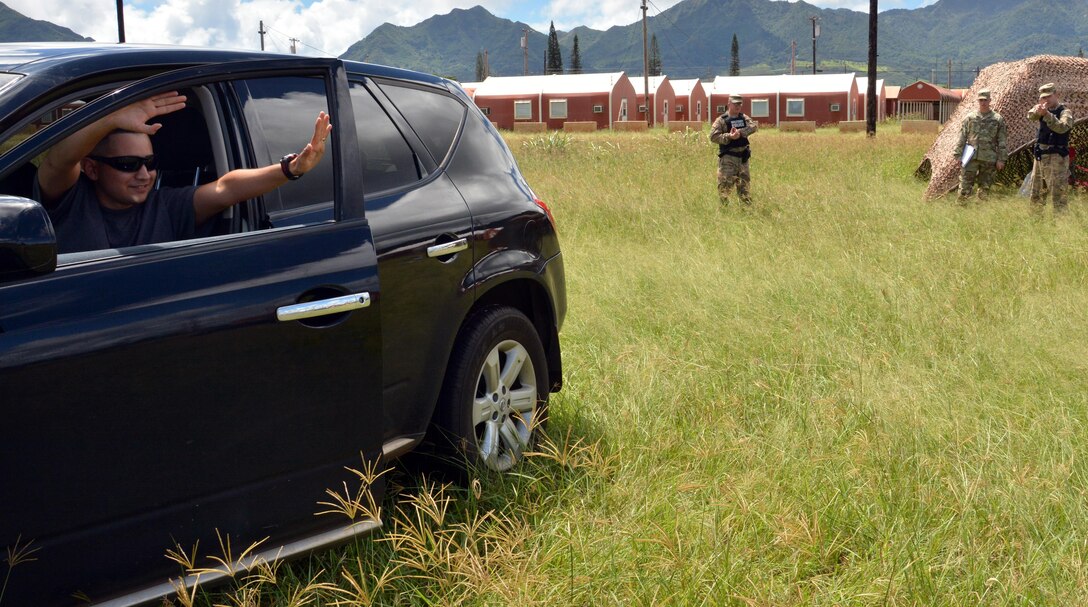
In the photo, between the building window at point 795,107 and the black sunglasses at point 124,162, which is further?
the building window at point 795,107

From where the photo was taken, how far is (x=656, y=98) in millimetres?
68750

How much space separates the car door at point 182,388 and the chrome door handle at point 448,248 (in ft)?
1.80

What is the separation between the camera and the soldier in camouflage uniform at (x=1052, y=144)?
12789mm

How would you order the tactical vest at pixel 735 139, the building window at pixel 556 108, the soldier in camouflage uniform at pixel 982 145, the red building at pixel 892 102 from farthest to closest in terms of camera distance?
the red building at pixel 892 102 < the building window at pixel 556 108 < the tactical vest at pixel 735 139 < the soldier in camouflage uniform at pixel 982 145

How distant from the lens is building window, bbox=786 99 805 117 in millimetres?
67188

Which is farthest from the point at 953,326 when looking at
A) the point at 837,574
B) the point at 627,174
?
the point at 627,174

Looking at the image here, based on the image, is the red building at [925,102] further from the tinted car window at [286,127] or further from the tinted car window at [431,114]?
the tinted car window at [286,127]

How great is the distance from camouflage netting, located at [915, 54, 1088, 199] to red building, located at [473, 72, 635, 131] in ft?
154

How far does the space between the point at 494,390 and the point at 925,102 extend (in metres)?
79.1

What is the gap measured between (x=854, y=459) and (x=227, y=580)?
251 cm

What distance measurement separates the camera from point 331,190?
3363 millimetres

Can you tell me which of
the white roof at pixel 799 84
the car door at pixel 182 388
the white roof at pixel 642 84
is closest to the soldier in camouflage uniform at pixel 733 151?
the car door at pixel 182 388

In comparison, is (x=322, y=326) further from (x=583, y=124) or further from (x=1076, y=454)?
(x=583, y=124)

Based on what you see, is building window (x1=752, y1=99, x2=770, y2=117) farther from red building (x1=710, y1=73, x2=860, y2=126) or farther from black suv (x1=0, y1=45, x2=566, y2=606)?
black suv (x1=0, y1=45, x2=566, y2=606)
